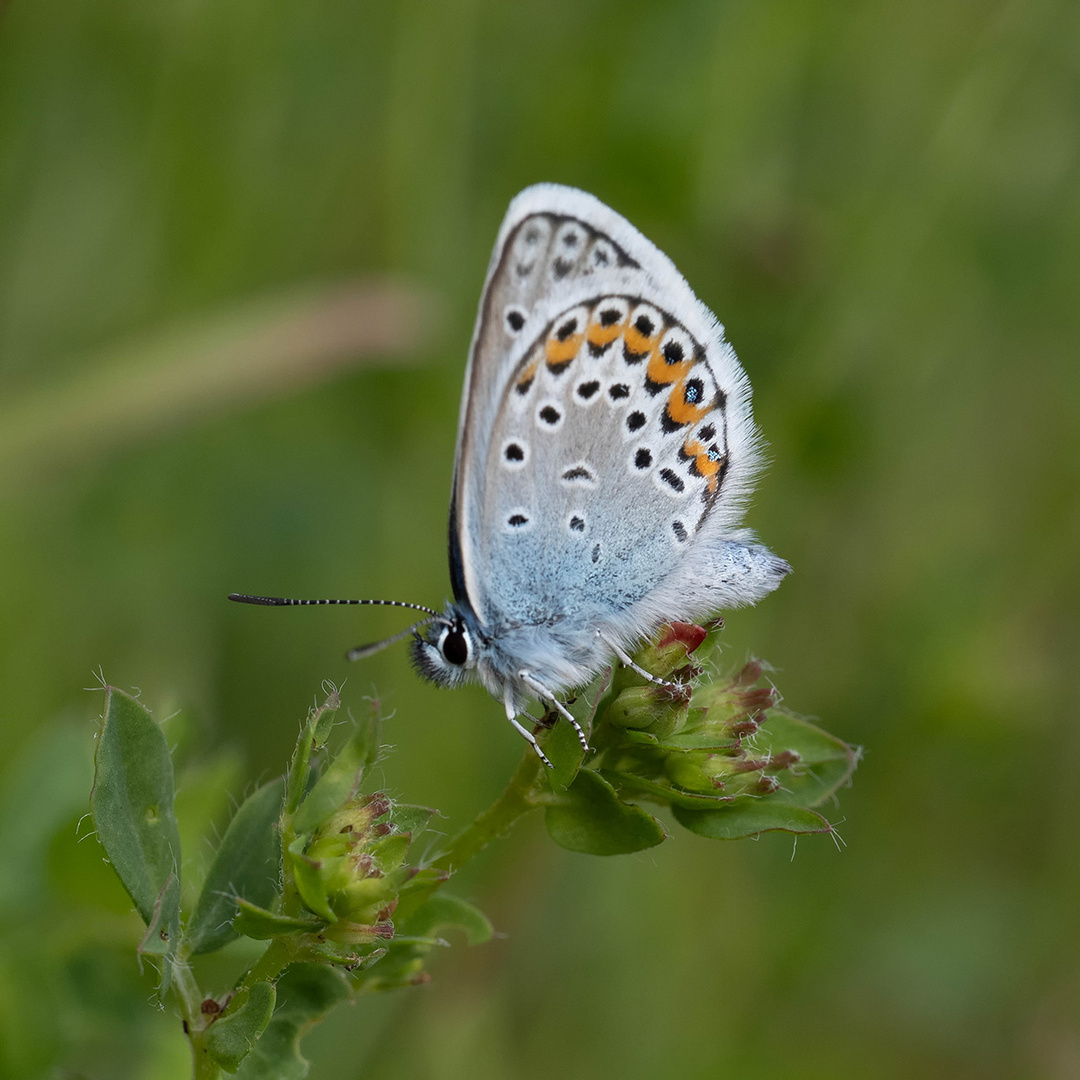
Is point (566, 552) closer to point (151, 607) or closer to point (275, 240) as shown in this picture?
point (151, 607)

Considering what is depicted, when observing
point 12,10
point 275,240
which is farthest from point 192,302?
point 12,10

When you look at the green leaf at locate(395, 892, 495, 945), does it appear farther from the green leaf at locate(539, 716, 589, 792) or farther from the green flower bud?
the green flower bud

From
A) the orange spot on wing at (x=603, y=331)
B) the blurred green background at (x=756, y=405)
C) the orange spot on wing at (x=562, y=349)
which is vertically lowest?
the blurred green background at (x=756, y=405)

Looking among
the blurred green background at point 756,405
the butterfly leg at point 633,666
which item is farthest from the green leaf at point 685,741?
the blurred green background at point 756,405

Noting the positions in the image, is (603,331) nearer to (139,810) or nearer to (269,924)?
(139,810)

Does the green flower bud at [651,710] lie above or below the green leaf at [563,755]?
above

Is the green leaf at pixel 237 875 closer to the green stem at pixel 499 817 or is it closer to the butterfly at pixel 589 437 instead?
the green stem at pixel 499 817
